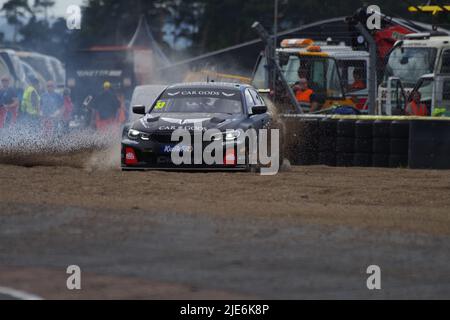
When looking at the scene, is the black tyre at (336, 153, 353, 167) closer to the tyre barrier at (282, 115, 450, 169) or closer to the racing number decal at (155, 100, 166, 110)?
the tyre barrier at (282, 115, 450, 169)

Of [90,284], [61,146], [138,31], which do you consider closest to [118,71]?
[138,31]

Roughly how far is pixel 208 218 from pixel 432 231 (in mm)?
2025

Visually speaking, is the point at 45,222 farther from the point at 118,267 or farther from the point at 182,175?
the point at 182,175

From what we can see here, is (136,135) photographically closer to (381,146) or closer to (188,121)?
(188,121)

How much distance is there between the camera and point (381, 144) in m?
18.2

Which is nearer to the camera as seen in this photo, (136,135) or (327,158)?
(136,135)

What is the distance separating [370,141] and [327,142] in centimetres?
77

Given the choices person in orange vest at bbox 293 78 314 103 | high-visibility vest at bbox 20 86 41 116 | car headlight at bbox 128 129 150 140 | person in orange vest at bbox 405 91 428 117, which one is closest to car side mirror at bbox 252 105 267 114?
car headlight at bbox 128 129 150 140

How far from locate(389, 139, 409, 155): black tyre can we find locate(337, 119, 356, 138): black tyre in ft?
2.26

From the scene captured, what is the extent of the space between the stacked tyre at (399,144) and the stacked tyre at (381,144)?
0.06 m

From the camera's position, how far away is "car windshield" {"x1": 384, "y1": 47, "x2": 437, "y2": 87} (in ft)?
80.8

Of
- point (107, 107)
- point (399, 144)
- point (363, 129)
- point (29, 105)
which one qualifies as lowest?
point (107, 107)

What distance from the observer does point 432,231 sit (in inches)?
407

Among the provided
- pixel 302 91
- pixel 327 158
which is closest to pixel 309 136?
pixel 327 158
